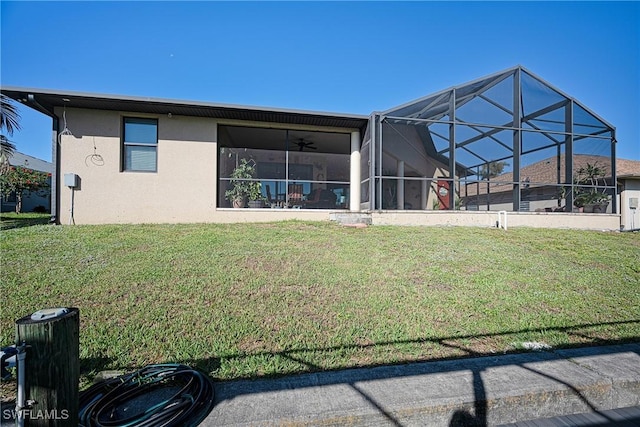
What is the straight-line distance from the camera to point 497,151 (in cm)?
1008

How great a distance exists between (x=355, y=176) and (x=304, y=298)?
22.3ft

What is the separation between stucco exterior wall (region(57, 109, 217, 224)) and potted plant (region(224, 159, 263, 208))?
0.54 metres

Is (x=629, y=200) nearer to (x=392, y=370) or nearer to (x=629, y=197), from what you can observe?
(x=629, y=197)

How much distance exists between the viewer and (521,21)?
8.22 meters

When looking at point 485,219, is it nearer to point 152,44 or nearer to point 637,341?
point 637,341

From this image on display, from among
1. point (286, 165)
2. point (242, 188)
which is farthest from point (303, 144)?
point (242, 188)

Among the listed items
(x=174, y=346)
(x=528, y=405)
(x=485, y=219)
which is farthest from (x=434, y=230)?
(x=174, y=346)

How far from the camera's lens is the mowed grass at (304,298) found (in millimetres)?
2646

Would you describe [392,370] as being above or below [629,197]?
below

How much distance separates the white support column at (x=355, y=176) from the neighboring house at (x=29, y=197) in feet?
59.7

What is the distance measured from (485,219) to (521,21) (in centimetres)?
549

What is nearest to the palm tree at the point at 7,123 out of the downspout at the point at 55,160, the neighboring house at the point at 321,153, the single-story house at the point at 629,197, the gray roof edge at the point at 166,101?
the downspout at the point at 55,160

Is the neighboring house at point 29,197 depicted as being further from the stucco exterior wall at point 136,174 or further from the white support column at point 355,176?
the white support column at point 355,176

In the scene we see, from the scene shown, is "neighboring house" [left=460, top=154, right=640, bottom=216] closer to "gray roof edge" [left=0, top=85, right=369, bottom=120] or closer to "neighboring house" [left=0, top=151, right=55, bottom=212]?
"gray roof edge" [left=0, top=85, right=369, bottom=120]
